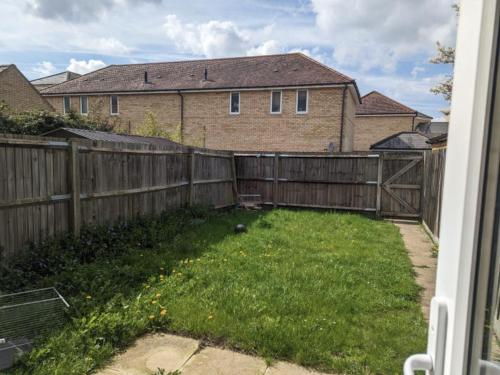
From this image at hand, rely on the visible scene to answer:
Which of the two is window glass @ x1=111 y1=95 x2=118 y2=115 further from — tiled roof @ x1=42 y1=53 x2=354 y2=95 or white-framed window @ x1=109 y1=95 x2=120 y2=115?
tiled roof @ x1=42 y1=53 x2=354 y2=95

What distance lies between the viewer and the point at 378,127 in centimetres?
2888

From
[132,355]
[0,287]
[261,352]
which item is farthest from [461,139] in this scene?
[0,287]

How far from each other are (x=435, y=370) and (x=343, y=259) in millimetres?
5344

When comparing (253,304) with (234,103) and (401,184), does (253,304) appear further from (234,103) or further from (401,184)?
(234,103)

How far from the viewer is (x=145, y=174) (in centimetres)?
733

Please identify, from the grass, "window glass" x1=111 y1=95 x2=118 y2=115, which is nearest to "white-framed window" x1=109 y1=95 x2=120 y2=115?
"window glass" x1=111 y1=95 x2=118 y2=115

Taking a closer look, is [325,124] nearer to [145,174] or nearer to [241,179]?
[241,179]

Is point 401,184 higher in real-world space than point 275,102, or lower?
lower

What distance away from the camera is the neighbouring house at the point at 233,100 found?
60.9 feet

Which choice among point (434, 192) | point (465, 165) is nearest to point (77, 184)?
point (465, 165)

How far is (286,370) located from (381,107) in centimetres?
2929

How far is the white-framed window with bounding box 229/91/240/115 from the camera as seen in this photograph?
20.1 m

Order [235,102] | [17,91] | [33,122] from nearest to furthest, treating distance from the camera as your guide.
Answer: [33,122], [235,102], [17,91]

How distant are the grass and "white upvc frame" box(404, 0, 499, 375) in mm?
2515
